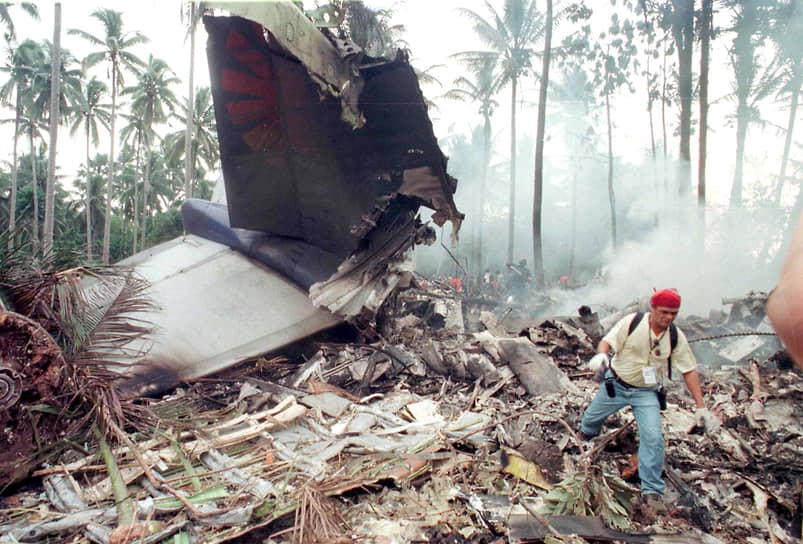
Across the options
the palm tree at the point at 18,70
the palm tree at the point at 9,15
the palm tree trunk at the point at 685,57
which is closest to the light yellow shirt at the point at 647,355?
the palm tree trunk at the point at 685,57

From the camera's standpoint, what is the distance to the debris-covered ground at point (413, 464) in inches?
119

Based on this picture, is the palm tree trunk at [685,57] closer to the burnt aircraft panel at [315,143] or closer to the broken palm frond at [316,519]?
the burnt aircraft panel at [315,143]

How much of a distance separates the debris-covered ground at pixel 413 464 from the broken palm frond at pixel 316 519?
1cm

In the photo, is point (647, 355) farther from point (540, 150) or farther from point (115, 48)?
point (115, 48)

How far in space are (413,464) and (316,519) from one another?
3.38 ft

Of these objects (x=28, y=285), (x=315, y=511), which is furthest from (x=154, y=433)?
(x=315, y=511)

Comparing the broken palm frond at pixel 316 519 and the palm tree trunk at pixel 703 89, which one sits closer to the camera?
the broken palm frond at pixel 316 519

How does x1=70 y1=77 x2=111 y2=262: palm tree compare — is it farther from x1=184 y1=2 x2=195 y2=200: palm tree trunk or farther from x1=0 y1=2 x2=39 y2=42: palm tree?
x1=184 y1=2 x2=195 y2=200: palm tree trunk

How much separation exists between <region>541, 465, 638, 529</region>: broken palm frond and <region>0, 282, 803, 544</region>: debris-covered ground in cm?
1

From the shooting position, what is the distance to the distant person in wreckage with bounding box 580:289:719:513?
11.6 feet

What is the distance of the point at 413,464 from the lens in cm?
375

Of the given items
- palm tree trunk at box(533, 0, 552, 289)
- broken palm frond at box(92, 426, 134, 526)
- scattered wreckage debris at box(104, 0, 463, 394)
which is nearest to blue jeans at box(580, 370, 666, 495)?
scattered wreckage debris at box(104, 0, 463, 394)

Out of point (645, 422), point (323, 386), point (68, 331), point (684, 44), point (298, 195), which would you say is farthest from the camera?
point (684, 44)

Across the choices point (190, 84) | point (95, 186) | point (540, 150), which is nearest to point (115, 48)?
point (190, 84)
